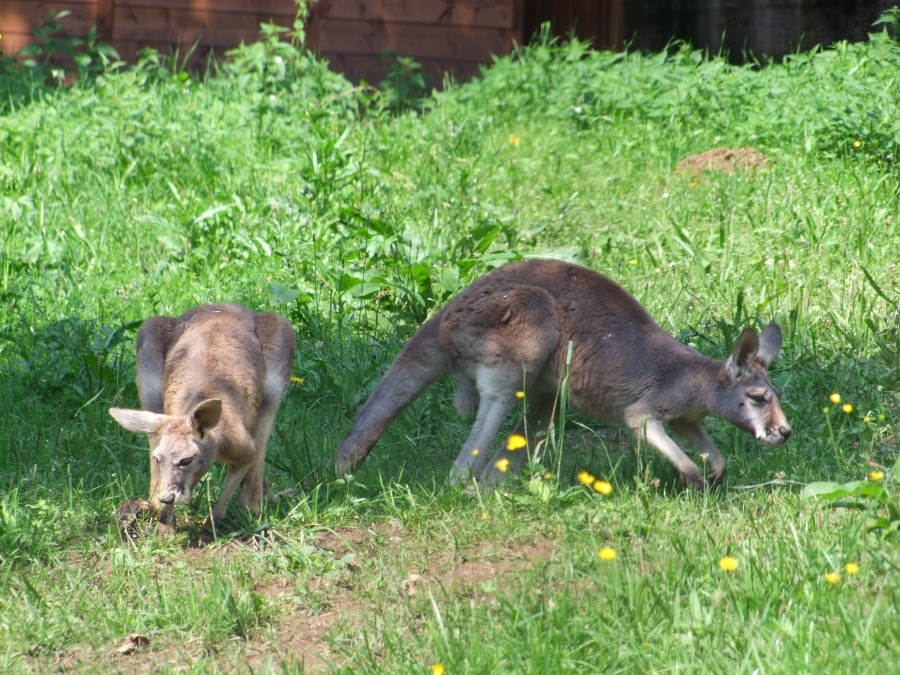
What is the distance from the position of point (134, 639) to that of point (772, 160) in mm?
6617

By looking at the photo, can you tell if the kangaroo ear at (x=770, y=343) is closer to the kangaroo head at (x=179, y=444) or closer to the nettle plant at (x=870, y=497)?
the nettle plant at (x=870, y=497)

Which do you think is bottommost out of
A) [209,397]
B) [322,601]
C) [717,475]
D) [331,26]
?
[322,601]

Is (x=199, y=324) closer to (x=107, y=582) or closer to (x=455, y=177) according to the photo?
(x=107, y=582)

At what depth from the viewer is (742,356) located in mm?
5207

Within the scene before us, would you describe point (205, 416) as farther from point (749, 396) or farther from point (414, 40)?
point (414, 40)

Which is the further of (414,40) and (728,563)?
(414,40)

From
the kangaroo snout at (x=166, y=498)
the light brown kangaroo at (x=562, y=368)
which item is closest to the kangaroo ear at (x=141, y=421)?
the kangaroo snout at (x=166, y=498)

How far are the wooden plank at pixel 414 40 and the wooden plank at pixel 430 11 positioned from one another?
0.06m

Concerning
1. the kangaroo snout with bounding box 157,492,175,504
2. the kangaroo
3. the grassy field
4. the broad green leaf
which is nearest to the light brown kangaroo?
the grassy field

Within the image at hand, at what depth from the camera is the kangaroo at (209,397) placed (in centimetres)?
452

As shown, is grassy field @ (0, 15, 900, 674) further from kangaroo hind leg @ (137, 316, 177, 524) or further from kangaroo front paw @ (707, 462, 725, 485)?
kangaroo hind leg @ (137, 316, 177, 524)

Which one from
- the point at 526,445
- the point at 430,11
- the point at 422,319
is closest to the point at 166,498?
the point at 526,445

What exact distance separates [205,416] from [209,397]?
34 centimetres

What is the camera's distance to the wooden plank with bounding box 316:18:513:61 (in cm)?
1214
